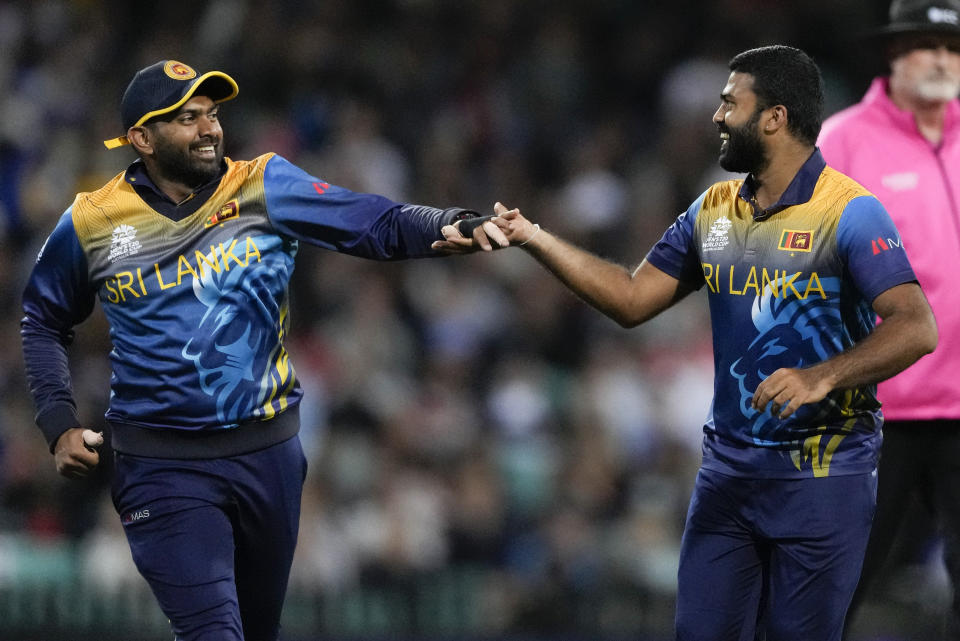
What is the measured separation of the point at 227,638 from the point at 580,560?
4.44m

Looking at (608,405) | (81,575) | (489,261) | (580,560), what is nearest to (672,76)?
(489,261)

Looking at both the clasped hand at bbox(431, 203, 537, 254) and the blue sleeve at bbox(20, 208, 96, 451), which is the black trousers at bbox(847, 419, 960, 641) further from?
the blue sleeve at bbox(20, 208, 96, 451)

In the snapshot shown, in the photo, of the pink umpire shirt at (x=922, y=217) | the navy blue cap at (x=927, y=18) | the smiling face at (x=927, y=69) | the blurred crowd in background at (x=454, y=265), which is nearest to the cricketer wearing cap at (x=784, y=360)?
the pink umpire shirt at (x=922, y=217)

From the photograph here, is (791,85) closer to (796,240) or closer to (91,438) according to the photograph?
(796,240)

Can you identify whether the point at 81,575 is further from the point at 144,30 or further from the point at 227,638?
the point at 144,30

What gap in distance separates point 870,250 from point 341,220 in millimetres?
1760

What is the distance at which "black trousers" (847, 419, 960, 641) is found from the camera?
516 cm

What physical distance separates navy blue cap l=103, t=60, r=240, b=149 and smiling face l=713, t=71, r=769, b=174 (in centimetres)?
168

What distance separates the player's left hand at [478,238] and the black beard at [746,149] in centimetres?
77

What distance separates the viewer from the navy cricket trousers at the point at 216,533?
4.51 meters

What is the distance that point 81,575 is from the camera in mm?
8320

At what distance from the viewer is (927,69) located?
536 centimetres

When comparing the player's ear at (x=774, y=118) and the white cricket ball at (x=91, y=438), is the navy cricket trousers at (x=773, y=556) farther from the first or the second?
the white cricket ball at (x=91, y=438)

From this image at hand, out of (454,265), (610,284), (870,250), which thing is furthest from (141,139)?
(454,265)
